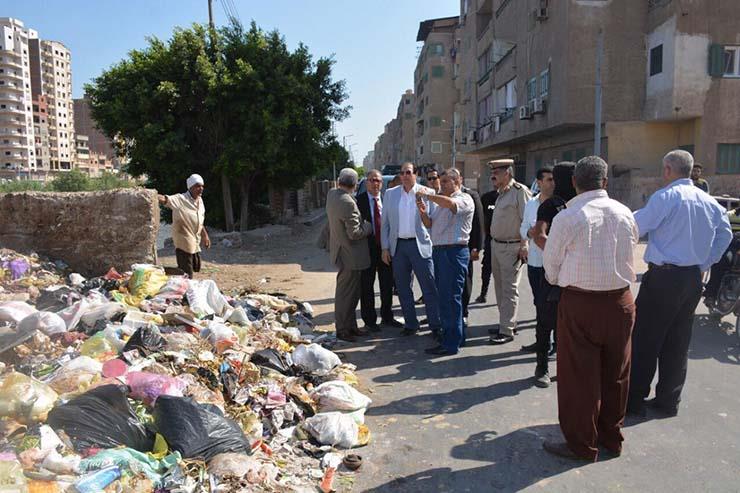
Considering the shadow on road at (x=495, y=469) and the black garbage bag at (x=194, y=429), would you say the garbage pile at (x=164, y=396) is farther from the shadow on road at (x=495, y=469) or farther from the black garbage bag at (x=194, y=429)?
the shadow on road at (x=495, y=469)

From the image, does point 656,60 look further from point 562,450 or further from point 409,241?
point 562,450

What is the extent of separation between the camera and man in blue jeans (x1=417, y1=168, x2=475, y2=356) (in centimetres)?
569

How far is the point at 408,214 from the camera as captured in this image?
20.7ft

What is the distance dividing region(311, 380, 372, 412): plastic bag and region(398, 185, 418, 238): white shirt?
2.29 metres

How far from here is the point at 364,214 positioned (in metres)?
7.03

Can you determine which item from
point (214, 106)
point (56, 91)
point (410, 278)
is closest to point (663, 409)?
point (410, 278)

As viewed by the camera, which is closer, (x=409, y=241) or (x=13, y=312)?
(x=13, y=312)

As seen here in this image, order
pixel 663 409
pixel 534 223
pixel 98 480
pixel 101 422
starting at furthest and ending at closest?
pixel 534 223 < pixel 663 409 < pixel 101 422 < pixel 98 480

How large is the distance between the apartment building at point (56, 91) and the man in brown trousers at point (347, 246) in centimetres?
12774

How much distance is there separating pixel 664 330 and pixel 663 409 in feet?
2.16

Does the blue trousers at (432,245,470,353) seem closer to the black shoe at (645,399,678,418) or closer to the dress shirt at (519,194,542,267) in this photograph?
the dress shirt at (519,194,542,267)

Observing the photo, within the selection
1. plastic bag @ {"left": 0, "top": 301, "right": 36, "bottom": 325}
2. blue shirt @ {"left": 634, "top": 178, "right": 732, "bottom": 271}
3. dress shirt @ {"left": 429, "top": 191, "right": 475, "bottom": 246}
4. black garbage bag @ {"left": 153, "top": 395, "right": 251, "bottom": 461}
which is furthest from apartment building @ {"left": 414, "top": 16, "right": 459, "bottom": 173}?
black garbage bag @ {"left": 153, "top": 395, "right": 251, "bottom": 461}

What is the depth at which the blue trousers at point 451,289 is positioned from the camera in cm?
567

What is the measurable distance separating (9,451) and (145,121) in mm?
14812
